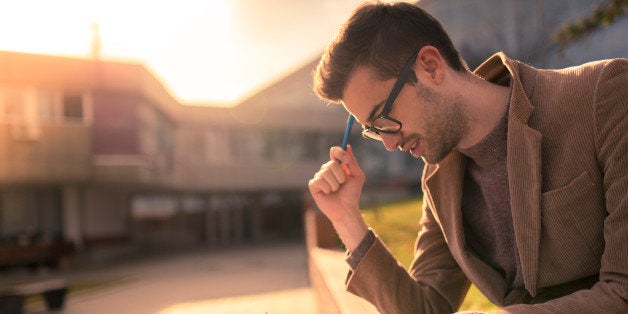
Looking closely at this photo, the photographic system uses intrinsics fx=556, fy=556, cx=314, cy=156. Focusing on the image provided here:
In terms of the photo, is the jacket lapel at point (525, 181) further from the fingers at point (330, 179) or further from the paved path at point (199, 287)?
the paved path at point (199, 287)

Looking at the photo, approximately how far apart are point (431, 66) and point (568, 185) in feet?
1.87

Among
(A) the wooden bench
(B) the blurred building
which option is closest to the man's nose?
(A) the wooden bench

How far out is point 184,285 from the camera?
44.1 feet

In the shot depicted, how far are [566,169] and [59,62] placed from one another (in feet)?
67.7

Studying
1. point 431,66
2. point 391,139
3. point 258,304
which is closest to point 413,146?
point 391,139

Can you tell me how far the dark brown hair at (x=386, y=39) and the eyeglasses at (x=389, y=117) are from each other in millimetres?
19

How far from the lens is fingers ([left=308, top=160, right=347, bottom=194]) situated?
83.0 inches

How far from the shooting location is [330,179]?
6.91ft

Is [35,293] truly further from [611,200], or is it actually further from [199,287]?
[611,200]

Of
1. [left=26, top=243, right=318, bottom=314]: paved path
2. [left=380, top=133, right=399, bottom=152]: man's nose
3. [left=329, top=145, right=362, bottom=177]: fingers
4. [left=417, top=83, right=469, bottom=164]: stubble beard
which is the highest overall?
[left=417, top=83, right=469, bottom=164]: stubble beard

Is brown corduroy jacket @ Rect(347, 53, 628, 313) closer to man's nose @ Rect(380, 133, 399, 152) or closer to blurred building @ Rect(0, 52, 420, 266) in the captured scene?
man's nose @ Rect(380, 133, 399, 152)

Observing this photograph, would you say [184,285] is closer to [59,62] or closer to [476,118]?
[59,62]

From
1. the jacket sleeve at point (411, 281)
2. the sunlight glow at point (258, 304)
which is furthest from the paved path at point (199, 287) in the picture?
the jacket sleeve at point (411, 281)

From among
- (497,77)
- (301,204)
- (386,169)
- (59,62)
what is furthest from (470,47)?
(497,77)
